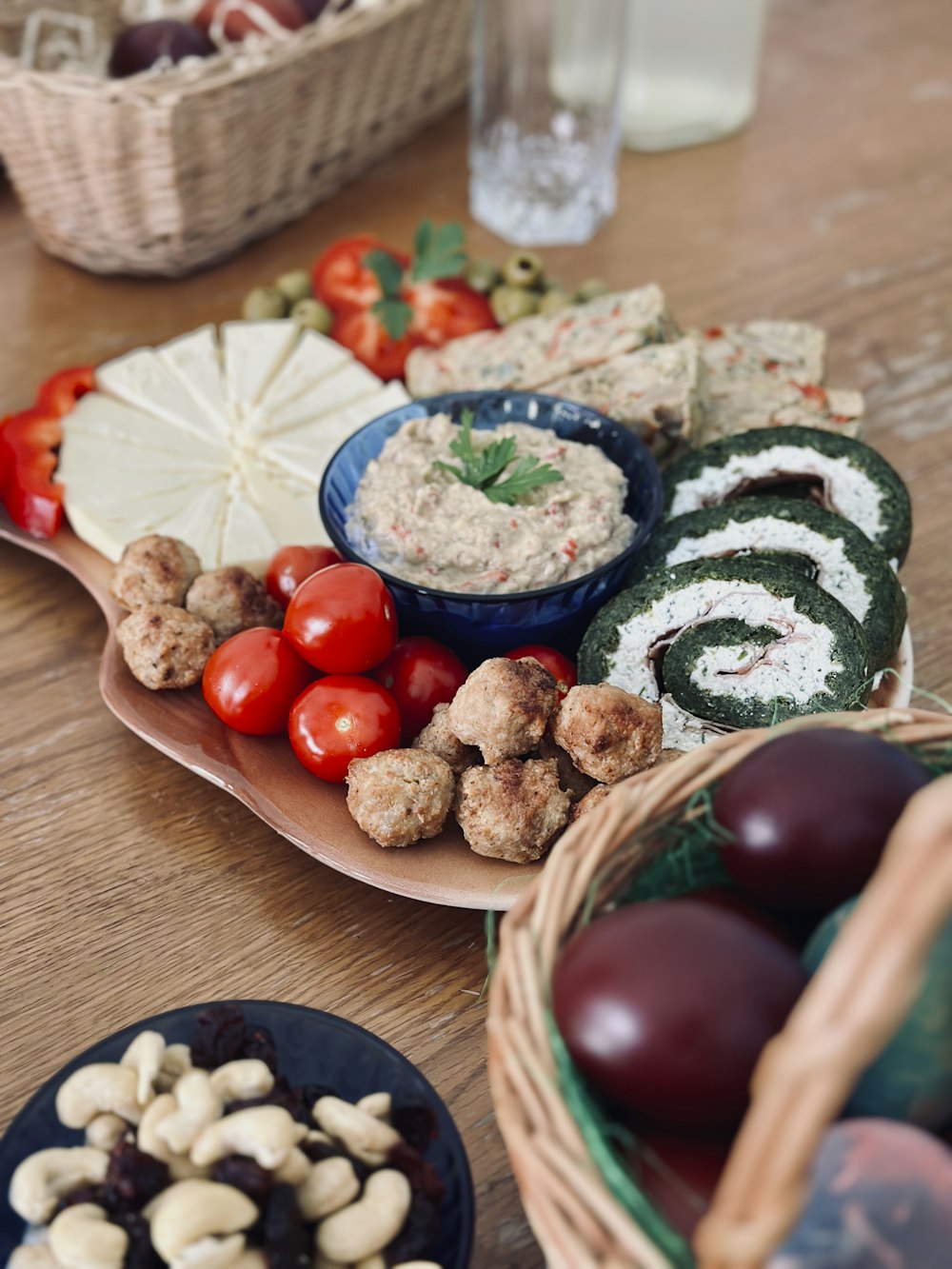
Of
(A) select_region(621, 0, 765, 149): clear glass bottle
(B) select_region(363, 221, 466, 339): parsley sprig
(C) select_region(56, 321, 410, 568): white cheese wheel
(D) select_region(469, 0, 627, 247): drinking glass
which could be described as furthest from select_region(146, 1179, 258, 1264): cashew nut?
(A) select_region(621, 0, 765, 149): clear glass bottle

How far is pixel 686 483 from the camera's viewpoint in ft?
5.97

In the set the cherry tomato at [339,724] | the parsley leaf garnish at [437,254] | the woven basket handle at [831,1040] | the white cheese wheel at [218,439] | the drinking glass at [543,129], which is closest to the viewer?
the woven basket handle at [831,1040]

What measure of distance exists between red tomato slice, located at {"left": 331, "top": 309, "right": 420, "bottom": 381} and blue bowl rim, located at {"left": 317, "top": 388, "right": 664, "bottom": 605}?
388 millimetres

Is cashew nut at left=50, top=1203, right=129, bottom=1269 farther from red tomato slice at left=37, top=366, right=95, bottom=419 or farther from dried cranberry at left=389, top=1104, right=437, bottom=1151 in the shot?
→ red tomato slice at left=37, top=366, right=95, bottom=419

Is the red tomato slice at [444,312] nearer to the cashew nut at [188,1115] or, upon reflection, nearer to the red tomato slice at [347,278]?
the red tomato slice at [347,278]

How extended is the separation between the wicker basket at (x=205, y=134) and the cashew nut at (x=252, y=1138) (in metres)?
1.97

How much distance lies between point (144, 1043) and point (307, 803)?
0.49 metres

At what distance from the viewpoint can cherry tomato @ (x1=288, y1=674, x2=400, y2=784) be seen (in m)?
1.52

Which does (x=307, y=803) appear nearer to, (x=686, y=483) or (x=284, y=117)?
(x=686, y=483)

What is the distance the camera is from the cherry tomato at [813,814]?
0.98 m

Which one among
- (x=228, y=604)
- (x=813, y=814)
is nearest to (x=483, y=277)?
(x=228, y=604)

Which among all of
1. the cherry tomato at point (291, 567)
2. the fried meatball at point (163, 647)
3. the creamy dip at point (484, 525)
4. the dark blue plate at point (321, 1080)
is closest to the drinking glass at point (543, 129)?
the creamy dip at point (484, 525)

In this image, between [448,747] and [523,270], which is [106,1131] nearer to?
[448,747]

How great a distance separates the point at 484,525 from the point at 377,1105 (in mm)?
881
